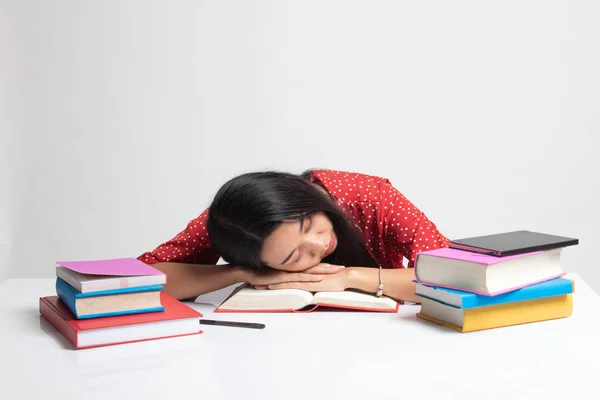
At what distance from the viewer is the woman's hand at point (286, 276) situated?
66.7 inches

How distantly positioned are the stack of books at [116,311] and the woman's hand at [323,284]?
33 centimetres

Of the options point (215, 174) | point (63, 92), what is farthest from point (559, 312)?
point (63, 92)

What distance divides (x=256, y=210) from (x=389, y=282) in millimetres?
358

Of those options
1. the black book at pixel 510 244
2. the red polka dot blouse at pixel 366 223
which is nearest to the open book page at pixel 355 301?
the black book at pixel 510 244

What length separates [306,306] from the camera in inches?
65.1

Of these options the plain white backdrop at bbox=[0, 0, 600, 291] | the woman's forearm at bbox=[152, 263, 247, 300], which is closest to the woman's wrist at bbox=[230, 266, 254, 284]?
the woman's forearm at bbox=[152, 263, 247, 300]

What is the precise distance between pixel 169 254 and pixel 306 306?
51cm

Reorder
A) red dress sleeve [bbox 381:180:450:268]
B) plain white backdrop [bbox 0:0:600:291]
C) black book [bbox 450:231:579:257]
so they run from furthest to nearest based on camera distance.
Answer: plain white backdrop [bbox 0:0:600:291] → red dress sleeve [bbox 381:180:450:268] → black book [bbox 450:231:579:257]

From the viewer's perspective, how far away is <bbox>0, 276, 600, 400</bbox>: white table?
42.4 inches

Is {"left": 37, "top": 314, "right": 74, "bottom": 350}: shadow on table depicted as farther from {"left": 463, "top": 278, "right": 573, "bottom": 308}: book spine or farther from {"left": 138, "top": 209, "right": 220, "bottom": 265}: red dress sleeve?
{"left": 463, "top": 278, "right": 573, "bottom": 308}: book spine

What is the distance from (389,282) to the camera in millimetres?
1677

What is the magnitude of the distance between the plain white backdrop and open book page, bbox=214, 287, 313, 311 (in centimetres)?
173

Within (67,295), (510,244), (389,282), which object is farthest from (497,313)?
(67,295)

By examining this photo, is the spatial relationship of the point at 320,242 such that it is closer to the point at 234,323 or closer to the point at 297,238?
the point at 297,238
